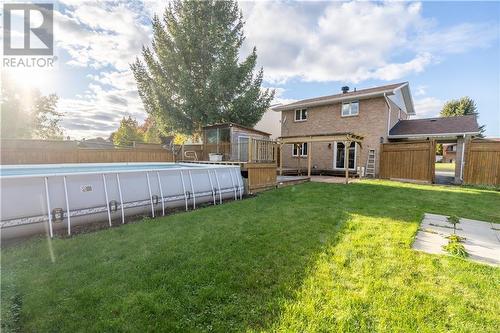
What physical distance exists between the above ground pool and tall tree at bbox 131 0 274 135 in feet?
33.5

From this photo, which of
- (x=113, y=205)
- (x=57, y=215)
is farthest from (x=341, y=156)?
(x=57, y=215)

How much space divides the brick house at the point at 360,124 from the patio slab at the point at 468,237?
28.0ft

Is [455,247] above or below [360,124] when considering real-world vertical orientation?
below

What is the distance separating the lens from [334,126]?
1609cm

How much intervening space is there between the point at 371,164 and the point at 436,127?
4.33 m

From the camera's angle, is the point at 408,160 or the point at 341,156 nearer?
the point at 408,160

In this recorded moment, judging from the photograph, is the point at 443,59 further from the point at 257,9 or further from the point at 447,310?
the point at 447,310

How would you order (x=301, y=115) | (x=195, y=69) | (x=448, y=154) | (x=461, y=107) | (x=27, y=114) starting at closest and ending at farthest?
1. (x=195, y=69)
2. (x=301, y=115)
3. (x=27, y=114)
4. (x=461, y=107)
5. (x=448, y=154)

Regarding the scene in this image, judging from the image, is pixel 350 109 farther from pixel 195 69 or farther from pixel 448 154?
pixel 448 154

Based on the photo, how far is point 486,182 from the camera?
1139 centimetres

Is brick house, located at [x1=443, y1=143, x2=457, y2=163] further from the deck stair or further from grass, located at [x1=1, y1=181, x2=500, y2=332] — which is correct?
grass, located at [x1=1, y1=181, x2=500, y2=332]

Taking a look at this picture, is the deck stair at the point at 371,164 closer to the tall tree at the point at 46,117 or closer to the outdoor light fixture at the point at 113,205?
the outdoor light fixture at the point at 113,205

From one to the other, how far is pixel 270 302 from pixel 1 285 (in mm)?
3098

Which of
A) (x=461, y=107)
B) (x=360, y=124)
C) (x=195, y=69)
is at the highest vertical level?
(x=195, y=69)
